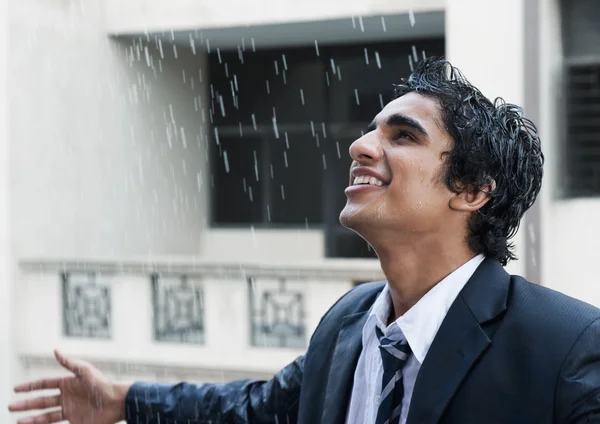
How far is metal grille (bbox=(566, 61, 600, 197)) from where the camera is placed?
9.34 meters

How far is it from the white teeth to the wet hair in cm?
17

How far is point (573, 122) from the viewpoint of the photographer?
371 inches

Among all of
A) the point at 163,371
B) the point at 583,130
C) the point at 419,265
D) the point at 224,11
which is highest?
the point at 224,11

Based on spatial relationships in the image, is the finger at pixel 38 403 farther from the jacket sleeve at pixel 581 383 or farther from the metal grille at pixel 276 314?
the metal grille at pixel 276 314

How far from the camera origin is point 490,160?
253cm

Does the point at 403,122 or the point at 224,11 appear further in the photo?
the point at 224,11

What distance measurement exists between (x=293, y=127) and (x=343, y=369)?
10.3 m

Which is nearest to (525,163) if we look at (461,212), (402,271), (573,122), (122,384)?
(461,212)

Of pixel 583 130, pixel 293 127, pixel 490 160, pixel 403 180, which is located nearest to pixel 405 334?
pixel 403 180

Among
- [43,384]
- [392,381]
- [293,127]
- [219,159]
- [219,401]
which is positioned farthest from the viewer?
[219,159]

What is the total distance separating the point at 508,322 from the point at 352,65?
10210 millimetres

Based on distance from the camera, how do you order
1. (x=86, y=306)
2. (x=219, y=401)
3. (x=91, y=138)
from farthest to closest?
(x=91, y=138) < (x=86, y=306) < (x=219, y=401)

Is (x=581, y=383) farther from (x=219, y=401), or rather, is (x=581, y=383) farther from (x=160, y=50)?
(x=160, y=50)

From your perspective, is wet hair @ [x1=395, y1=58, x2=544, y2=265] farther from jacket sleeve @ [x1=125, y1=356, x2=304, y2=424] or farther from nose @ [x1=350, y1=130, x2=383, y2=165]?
jacket sleeve @ [x1=125, y1=356, x2=304, y2=424]
